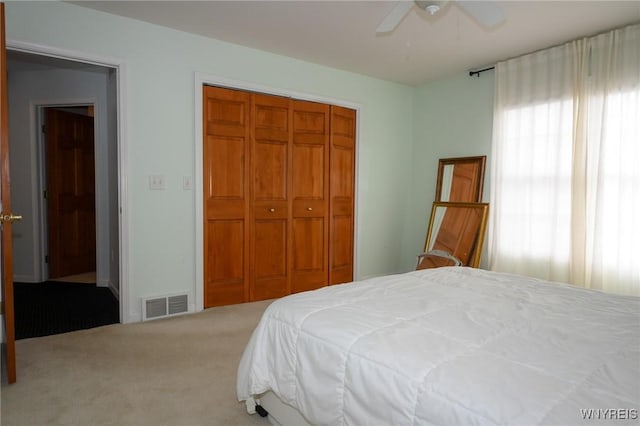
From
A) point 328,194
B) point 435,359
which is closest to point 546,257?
point 328,194

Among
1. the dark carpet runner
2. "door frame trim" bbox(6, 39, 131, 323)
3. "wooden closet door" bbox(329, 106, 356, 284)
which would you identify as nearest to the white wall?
the dark carpet runner

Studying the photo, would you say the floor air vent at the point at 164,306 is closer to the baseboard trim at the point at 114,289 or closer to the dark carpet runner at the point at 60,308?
the dark carpet runner at the point at 60,308

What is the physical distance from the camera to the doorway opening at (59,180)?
4.17 m

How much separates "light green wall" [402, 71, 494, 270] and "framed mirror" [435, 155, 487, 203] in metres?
0.08

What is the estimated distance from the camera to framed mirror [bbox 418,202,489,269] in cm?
380

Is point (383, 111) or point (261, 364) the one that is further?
point (383, 111)

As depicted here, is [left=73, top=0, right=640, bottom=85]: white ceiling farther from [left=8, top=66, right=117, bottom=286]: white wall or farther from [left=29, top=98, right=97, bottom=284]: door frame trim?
[left=29, top=98, right=97, bottom=284]: door frame trim

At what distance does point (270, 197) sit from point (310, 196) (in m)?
0.48

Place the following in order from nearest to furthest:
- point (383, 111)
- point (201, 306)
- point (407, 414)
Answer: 1. point (407, 414)
2. point (201, 306)
3. point (383, 111)

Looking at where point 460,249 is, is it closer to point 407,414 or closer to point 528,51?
point 528,51

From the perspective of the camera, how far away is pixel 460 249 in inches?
155

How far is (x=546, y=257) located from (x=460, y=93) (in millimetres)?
1990

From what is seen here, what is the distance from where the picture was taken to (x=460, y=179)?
422 centimetres

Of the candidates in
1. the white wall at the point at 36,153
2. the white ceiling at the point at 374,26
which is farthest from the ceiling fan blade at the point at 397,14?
the white wall at the point at 36,153
